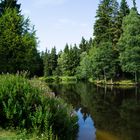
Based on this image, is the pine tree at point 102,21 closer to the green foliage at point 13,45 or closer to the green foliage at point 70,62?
the green foliage at point 70,62

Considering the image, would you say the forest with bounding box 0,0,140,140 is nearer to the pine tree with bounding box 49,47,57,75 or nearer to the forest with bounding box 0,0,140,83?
the forest with bounding box 0,0,140,83

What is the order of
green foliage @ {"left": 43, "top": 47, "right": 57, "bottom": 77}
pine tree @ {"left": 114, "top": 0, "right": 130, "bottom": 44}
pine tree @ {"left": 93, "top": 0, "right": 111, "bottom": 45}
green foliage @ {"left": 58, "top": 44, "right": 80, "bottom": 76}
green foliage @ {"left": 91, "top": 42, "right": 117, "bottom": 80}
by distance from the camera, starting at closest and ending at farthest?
green foliage @ {"left": 91, "top": 42, "right": 117, "bottom": 80} < pine tree @ {"left": 114, "top": 0, "right": 130, "bottom": 44} < pine tree @ {"left": 93, "top": 0, "right": 111, "bottom": 45} < green foliage @ {"left": 58, "top": 44, "right": 80, "bottom": 76} < green foliage @ {"left": 43, "top": 47, "right": 57, "bottom": 77}

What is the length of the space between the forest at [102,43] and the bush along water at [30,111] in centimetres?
2582

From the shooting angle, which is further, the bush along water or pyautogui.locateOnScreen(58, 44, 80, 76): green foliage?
pyautogui.locateOnScreen(58, 44, 80, 76): green foliage

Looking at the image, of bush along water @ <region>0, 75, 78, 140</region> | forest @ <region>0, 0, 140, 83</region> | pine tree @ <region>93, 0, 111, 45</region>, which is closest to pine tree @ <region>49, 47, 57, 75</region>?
forest @ <region>0, 0, 140, 83</region>

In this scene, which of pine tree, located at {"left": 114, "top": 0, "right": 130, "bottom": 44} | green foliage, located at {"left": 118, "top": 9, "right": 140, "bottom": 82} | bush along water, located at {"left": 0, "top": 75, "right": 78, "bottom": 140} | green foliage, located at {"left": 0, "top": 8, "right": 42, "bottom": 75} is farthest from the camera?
pine tree, located at {"left": 114, "top": 0, "right": 130, "bottom": 44}

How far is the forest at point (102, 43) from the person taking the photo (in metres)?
40.1

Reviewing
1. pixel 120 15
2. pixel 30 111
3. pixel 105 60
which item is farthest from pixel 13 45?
pixel 120 15

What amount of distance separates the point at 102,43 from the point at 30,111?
59378mm

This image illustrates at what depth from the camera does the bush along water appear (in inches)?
478

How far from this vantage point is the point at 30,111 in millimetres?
12805

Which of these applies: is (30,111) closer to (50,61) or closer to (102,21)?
(102,21)

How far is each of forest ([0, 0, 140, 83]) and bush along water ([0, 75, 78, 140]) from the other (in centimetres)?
2582

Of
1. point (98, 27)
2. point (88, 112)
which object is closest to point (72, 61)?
point (98, 27)
